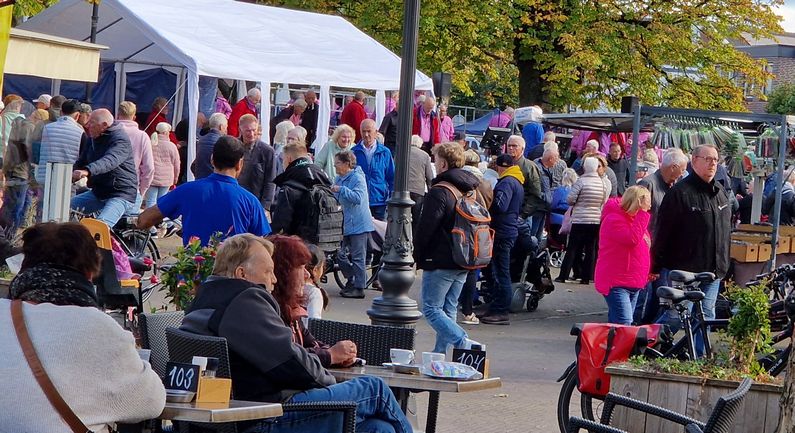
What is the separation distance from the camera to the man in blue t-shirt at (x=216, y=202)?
28.6 feet

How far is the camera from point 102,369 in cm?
447

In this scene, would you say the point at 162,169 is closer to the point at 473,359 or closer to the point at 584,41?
the point at 473,359

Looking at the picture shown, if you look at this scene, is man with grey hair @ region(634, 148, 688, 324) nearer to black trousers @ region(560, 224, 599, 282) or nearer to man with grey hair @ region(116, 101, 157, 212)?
black trousers @ region(560, 224, 599, 282)

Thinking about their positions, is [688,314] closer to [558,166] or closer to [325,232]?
[325,232]

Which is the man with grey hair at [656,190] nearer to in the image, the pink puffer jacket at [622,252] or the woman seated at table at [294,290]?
the pink puffer jacket at [622,252]

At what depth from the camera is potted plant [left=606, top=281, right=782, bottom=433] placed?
7117 mm

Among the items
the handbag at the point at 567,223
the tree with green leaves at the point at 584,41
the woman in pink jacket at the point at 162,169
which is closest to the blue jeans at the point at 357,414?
the handbag at the point at 567,223

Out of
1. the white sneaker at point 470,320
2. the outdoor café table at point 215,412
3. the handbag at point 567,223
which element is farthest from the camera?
the handbag at point 567,223

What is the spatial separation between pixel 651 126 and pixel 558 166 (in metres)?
2.11

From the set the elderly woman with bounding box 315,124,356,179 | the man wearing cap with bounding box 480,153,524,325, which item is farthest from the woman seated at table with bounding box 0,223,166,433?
the elderly woman with bounding box 315,124,356,179

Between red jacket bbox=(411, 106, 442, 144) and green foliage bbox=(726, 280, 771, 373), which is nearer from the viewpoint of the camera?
green foliage bbox=(726, 280, 771, 373)

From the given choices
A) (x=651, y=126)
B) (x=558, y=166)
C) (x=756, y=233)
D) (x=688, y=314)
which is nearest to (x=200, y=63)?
(x=558, y=166)

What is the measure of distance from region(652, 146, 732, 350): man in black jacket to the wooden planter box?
3.39 meters

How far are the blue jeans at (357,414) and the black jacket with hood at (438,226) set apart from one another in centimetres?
417
